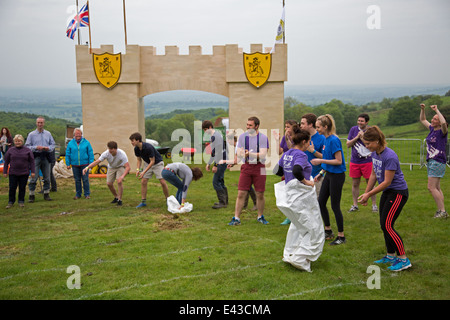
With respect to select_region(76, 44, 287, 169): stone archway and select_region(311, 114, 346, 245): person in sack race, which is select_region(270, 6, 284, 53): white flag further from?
select_region(311, 114, 346, 245): person in sack race

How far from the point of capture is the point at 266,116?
58.1 ft

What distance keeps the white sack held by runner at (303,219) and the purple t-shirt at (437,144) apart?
Result: 388 cm

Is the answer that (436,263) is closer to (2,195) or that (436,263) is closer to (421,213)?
(421,213)

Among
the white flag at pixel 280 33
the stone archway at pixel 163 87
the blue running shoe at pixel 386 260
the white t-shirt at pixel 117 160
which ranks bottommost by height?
the blue running shoe at pixel 386 260

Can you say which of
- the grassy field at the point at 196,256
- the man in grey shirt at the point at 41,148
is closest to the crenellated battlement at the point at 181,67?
the man in grey shirt at the point at 41,148

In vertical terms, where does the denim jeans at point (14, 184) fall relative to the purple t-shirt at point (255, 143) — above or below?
below

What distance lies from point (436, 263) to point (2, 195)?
11.8 m

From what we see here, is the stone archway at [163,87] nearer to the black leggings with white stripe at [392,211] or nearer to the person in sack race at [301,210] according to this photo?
the person in sack race at [301,210]

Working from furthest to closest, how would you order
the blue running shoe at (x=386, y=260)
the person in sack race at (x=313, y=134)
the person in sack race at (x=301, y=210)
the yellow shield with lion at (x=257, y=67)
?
the yellow shield with lion at (x=257, y=67) < the person in sack race at (x=313, y=134) < the blue running shoe at (x=386, y=260) < the person in sack race at (x=301, y=210)

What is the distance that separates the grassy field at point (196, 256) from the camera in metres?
5.39

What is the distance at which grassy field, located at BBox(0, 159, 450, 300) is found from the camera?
539 cm

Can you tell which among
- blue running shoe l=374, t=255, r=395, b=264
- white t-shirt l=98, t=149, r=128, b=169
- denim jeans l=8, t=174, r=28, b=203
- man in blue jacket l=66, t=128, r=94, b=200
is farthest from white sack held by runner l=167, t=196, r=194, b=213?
blue running shoe l=374, t=255, r=395, b=264

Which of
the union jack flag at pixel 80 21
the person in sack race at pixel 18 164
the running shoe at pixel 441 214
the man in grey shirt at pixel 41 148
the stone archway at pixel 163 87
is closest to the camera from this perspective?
the running shoe at pixel 441 214
